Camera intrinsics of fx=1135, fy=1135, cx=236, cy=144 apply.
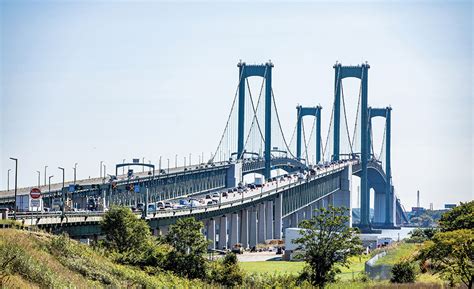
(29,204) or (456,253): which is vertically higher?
(29,204)

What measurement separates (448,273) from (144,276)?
1545 centimetres

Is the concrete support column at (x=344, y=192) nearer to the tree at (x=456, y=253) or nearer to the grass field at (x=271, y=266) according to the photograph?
the grass field at (x=271, y=266)

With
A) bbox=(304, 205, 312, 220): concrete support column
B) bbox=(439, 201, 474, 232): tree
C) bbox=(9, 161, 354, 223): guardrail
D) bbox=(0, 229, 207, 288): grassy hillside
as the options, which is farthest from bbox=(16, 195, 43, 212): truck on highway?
bbox=(304, 205, 312, 220): concrete support column

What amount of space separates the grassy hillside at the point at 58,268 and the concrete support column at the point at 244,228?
71352 millimetres

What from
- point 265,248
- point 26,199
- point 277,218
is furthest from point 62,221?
point 277,218

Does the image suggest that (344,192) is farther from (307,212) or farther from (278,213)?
(278,213)

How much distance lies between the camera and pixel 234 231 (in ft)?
384

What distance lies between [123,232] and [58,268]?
73.1 feet

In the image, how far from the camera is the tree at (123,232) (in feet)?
199

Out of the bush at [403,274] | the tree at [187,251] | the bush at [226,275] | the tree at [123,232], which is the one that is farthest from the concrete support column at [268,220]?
the bush at [226,275]

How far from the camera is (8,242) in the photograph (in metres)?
39.1

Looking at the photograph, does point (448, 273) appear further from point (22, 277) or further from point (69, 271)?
point (22, 277)

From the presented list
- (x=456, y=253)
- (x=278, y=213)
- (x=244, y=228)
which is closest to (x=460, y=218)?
(x=456, y=253)

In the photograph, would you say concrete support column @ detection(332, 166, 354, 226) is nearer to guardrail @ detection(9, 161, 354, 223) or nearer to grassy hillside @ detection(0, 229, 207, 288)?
guardrail @ detection(9, 161, 354, 223)
